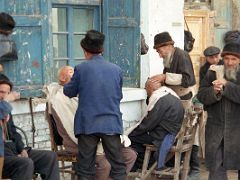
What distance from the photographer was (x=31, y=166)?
19.7 feet

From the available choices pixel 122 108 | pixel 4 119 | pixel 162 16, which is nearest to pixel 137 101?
pixel 122 108

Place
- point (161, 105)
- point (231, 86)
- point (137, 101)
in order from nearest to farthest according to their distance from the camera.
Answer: point (231, 86) < point (161, 105) < point (137, 101)

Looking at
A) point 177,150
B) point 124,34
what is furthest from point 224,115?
point 124,34

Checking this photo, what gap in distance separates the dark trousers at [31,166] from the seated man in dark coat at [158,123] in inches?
49.5

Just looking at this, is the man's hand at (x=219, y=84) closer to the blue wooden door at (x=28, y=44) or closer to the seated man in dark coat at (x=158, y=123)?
the seated man in dark coat at (x=158, y=123)

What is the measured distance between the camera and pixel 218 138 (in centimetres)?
654

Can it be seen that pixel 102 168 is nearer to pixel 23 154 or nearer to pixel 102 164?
pixel 102 164

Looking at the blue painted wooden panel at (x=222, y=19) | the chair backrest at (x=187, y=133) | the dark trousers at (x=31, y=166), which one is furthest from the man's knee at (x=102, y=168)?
the blue painted wooden panel at (x=222, y=19)

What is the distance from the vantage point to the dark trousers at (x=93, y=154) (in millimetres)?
6230

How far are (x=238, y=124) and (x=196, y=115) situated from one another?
0.90 m

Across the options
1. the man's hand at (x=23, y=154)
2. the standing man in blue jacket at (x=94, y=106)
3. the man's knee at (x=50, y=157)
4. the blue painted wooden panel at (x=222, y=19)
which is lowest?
the man's knee at (x=50, y=157)

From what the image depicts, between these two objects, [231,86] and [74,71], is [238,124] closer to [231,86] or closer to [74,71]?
[231,86]

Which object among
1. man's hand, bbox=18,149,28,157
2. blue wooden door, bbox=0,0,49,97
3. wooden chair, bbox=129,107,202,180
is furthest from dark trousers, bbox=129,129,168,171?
man's hand, bbox=18,149,28,157

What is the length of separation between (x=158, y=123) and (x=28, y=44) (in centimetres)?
181
